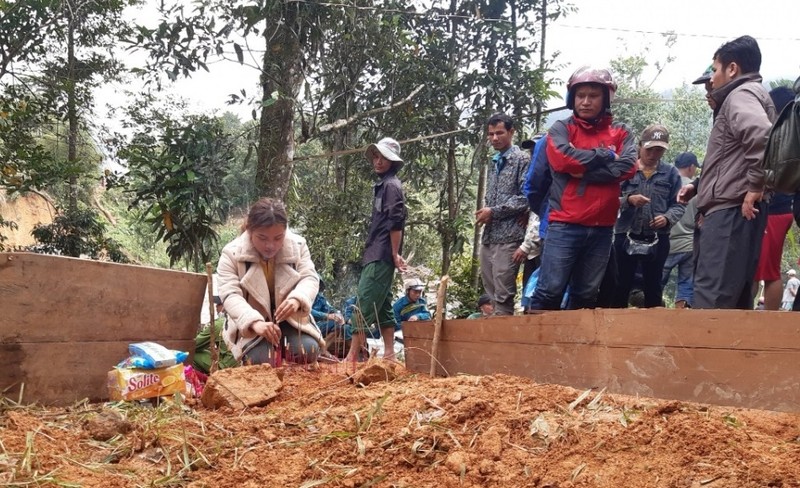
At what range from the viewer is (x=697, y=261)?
3.15m

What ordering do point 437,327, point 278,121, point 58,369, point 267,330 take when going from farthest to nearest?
point 278,121 → point 437,327 → point 267,330 → point 58,369

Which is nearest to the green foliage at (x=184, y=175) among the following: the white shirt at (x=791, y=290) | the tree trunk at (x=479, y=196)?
the tree trunk at (x=479, y=196)

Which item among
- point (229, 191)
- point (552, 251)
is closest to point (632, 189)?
point (552, 251)

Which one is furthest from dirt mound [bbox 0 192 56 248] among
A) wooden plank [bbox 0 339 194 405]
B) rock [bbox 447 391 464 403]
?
rock [bbox 447 391 464 403]

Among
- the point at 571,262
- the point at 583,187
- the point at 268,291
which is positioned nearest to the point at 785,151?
the point at 583,187

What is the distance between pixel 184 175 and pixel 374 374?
12.9ft

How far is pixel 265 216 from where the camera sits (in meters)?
3.67

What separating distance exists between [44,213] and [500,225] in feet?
83.8

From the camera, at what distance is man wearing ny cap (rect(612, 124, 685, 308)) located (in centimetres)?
436

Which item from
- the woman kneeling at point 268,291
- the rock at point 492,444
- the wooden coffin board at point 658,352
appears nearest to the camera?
the rock at point 492,444

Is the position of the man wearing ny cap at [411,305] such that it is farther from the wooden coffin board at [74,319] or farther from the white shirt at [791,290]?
the white shirt at [791,290]

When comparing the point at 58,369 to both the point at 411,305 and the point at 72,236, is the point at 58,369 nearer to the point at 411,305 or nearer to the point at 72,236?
the point at 411,305

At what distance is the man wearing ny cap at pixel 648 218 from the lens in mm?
4355

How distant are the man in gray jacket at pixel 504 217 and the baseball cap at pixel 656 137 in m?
0.84
